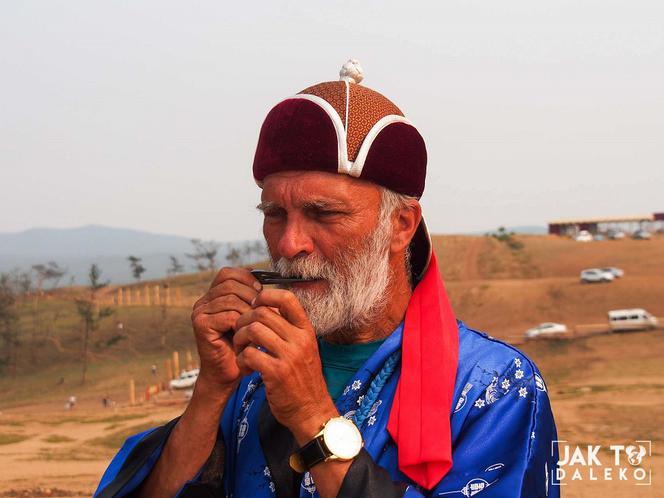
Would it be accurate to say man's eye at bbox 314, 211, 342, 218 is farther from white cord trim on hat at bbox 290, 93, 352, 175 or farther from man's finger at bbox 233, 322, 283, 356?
man's finger at bbox 233, 322, 283, 356

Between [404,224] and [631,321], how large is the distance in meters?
31.5

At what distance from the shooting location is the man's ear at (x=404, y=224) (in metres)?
2.57

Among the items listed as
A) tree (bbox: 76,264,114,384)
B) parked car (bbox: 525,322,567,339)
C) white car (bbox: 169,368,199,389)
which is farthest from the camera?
tree (bbox: 76,264,114,384)

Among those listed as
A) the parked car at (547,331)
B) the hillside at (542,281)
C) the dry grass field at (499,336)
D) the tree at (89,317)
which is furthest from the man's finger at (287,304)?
the tree at (89,317)

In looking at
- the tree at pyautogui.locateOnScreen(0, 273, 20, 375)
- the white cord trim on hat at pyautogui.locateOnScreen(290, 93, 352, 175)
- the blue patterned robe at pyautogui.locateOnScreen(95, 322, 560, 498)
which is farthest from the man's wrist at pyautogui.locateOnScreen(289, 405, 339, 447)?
the tree at pyautogui.locateOnScreen(0, 273, 20, 375)

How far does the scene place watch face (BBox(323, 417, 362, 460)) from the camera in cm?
198

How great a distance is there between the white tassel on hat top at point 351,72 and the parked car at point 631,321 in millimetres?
31418

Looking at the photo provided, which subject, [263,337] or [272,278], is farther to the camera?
[272,278]

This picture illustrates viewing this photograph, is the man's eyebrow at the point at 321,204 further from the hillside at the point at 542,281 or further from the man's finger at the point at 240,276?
the hillside at the point at 542,281

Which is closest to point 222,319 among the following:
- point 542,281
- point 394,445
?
point 394,445

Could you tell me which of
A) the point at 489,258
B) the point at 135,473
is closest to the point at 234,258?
the point at 489,258

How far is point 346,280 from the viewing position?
245 centimetres

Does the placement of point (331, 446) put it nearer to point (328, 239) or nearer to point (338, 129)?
point (328, 239)

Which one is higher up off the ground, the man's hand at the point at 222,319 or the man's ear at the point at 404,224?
the man's ear at the point at 404,224
